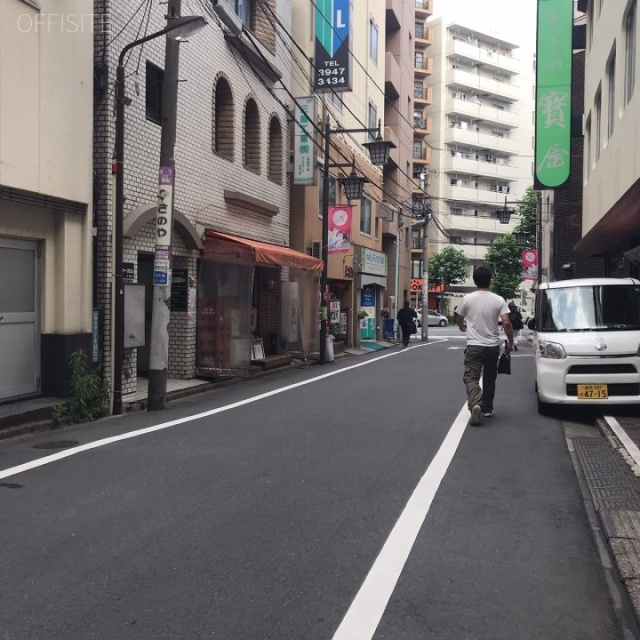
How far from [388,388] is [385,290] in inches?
875

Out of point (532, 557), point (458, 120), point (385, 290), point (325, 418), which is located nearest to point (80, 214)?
point (325, 418)

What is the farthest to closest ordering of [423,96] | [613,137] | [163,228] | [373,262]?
[423,96] < [373,262] < [613,137] < [163,228]

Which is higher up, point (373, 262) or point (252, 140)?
point (252, 140)

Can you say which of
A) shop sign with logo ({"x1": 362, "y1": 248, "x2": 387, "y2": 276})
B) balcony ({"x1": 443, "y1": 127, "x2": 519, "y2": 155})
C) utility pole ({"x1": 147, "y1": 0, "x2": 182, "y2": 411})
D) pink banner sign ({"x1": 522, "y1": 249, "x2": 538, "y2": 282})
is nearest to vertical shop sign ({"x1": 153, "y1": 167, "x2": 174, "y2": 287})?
utility pole ({"x1": 147, "y1": 0, "x2": 182, "y2": 411})

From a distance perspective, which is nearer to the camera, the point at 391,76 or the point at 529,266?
the point at 391,76

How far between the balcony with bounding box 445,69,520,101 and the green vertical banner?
50379 millimetres

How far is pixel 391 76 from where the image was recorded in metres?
32.9

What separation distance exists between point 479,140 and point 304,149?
178 feet

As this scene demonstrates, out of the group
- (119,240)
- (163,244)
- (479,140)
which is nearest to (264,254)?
(163,244)

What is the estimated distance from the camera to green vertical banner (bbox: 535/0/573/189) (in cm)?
1944

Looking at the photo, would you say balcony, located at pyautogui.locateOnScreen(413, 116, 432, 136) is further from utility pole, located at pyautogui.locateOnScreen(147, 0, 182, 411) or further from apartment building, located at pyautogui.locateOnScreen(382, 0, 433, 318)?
utility pole, located at pyautogui.locateOnScreen(147, 0, 182, 411)

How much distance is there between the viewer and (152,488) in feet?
18.8

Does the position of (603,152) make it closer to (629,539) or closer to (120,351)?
(120,351)

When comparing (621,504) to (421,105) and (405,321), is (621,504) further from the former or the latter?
(421,105)
